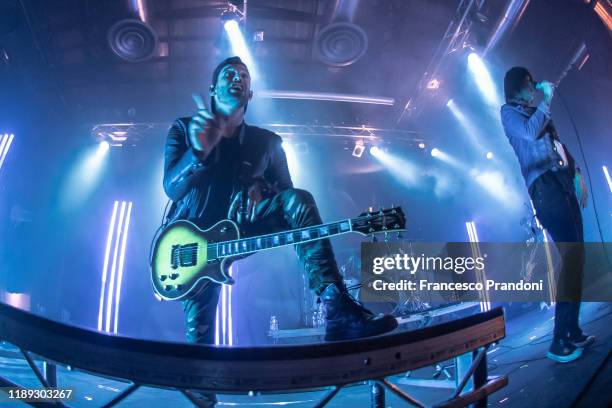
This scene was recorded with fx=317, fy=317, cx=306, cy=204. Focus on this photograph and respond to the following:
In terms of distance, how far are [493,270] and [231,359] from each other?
9095mm

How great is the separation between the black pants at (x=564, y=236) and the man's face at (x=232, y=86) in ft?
8.42

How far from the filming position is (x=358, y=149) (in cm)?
1098

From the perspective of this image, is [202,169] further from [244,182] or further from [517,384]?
[517,384]

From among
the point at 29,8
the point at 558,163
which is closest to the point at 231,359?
the point at 558,163

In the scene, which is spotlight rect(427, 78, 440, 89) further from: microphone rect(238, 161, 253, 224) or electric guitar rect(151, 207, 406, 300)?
electric guitar rect(151, 207, 406, 300)

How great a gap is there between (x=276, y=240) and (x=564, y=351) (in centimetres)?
213

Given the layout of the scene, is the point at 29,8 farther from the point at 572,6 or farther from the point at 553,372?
the point at 572,6

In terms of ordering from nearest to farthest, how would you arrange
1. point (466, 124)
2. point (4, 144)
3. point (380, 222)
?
point (380, 222), point (4, 144), point (466, 124)

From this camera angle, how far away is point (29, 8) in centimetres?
607

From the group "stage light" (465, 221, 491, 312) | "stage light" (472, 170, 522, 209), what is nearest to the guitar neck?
"stage light" (465, 221, 491, 312)

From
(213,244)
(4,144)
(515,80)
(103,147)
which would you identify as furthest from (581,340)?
(103,147)

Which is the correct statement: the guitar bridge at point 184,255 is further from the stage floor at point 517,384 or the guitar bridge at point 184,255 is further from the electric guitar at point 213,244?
the stage floor at point 517,384

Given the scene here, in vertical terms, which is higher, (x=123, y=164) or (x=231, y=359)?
(x=123, y=164)

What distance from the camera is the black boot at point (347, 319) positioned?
1657mm
